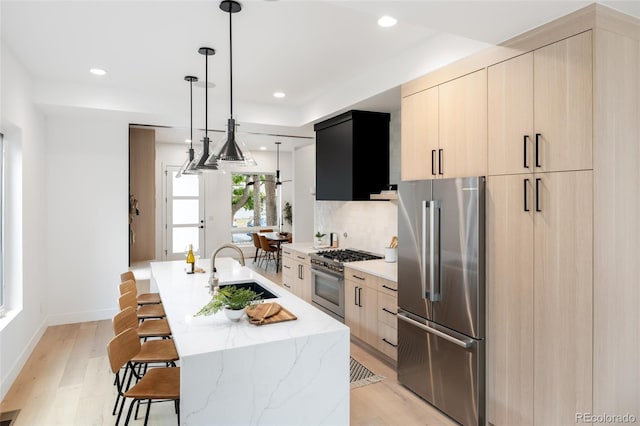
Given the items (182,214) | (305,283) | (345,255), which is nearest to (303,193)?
(305,283)

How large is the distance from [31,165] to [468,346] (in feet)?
14.7

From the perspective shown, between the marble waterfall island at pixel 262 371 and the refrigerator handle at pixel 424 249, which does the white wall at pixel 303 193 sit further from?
the marble waterfall island at pixel 262 371

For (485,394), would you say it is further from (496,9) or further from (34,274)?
(34,274)

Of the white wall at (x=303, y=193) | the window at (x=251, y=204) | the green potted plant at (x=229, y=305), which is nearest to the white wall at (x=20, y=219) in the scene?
the green potted plant at (x=229, y=305)

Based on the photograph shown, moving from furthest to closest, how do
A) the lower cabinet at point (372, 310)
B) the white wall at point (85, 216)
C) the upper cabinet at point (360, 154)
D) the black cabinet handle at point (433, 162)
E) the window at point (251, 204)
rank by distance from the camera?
1. the window at point (251, 204)
2. the white wall at point (85, 216)
3. the upper cabinet at point (360, 154)
4. the lower cabinet at point (372, 310)
5. the black cabinet handle at point (433, 162)

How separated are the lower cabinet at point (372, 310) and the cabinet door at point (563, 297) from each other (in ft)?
4.38

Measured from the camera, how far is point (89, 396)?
3105 millimetres

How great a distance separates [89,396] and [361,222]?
3353 mm

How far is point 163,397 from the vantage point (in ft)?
7.02

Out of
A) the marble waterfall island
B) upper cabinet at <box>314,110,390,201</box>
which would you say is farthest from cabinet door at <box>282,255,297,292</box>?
the marble waterfall island

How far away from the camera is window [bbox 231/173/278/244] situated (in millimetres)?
10352

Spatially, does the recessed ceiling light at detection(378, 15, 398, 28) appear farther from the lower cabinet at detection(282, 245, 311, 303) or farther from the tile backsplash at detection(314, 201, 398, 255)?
the lower cabinet at detection(282, 245, 311, 303)

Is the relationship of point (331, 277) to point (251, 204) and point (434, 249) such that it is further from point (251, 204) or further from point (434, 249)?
point (251, 204)

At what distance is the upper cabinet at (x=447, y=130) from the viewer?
8.81 feet
